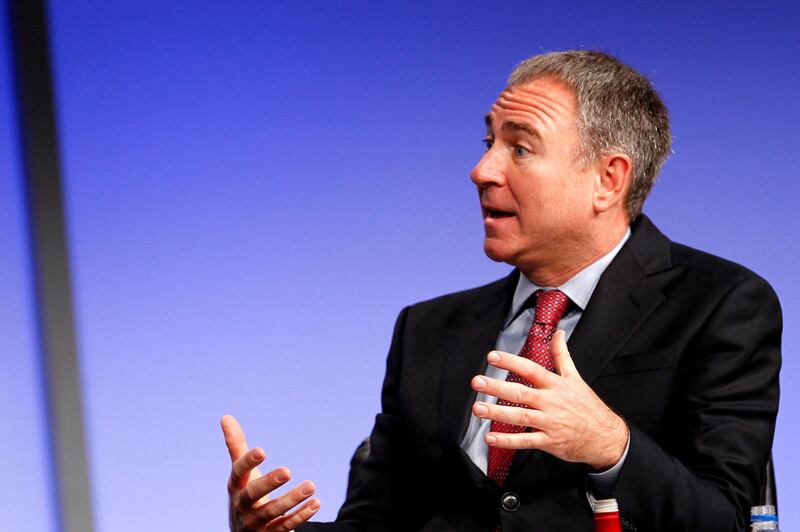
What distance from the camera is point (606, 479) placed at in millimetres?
1461

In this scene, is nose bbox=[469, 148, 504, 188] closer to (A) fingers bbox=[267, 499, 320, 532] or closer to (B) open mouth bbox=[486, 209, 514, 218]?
(B) open mouth bbox=[486, 209, 514, 218]

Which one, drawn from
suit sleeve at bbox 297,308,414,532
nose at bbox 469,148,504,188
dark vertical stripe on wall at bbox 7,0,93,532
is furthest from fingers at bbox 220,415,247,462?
dark vertical stripe on wall at bbox 7,0,93,532

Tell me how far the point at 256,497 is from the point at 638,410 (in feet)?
2.00

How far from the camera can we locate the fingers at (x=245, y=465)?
1574mm

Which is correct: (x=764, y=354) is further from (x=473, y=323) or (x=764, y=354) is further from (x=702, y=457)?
(x=473, y=323)

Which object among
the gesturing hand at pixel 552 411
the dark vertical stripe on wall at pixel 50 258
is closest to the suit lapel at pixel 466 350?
the gesturing hand at pixel 552 411

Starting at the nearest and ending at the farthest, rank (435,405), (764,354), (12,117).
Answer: (764,354) → (435,405) → (12,117)

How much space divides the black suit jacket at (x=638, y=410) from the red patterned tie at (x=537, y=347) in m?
0.03

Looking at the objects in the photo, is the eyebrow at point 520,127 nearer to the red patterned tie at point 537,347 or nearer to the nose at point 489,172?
the nose at point 489,172

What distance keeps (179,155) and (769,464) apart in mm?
1943

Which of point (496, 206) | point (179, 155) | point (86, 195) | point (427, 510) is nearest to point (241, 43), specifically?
point (179, 155)

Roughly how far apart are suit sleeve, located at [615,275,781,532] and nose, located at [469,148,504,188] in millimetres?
441

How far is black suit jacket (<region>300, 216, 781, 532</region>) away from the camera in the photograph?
1.52m

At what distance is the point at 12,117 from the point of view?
2.99 meters
